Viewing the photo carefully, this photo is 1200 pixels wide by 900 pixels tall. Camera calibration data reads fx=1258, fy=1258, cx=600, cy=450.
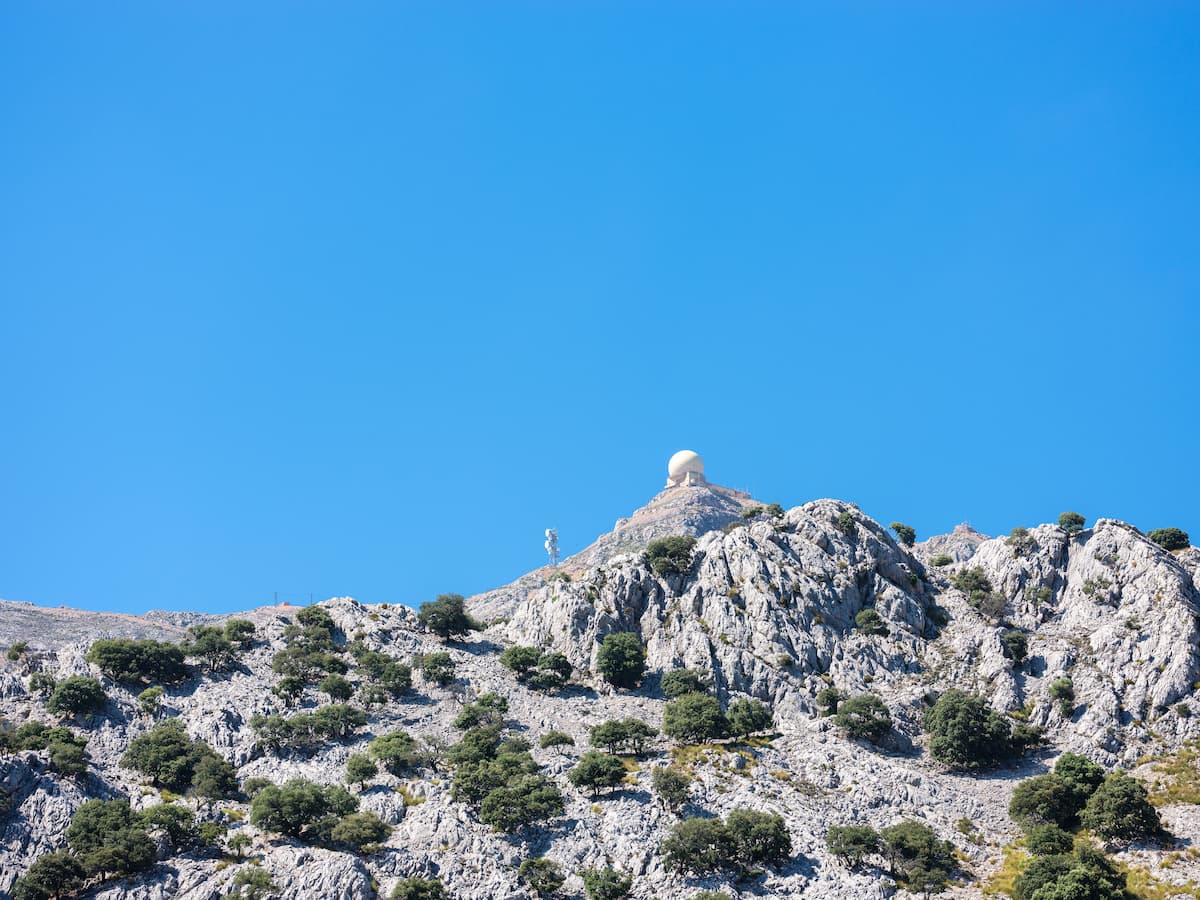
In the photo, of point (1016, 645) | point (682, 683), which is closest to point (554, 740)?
point (682, 683)

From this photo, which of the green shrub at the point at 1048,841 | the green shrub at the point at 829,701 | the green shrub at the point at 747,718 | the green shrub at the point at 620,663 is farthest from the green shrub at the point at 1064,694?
the green shrub at the point at 620,663

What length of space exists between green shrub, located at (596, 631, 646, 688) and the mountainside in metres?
1.62

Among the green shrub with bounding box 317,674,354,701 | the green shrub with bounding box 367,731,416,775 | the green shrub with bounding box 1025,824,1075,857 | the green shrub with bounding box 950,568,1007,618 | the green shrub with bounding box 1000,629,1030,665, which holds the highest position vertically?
the green shrub with bounding box 950,568,1007,618

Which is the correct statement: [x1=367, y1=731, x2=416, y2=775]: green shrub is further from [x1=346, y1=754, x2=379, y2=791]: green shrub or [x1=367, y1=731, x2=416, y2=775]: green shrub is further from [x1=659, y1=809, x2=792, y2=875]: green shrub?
[x1=659, y1=809, x2=792, y2=875]: green shrub

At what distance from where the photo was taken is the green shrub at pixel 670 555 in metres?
176

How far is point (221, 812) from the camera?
127 metres

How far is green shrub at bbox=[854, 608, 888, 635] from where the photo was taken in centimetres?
16438

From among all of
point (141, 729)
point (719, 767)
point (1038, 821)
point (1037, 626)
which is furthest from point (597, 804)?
point (1037, 626)

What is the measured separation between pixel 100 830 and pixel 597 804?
48.1 metres

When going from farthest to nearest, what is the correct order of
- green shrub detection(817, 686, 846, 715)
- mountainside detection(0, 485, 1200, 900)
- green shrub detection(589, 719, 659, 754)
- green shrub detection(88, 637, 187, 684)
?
green shrub detection(88, 637, 187, 684)
green shrub detection(817, 686, 846, 715)
green shrub detection(589, 719, 659, 754)
mountainside detection(0, 485, 1200, 900)

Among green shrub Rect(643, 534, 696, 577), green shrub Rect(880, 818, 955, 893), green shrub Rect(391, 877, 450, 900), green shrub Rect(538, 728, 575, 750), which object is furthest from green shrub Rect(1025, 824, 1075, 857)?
green shrub Rect(643, 534, 696, 577)

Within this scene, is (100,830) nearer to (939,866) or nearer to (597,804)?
(597,804)

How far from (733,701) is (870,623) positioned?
24122 mm

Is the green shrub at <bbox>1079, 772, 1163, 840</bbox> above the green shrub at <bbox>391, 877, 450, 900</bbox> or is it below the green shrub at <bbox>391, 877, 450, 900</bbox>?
above
